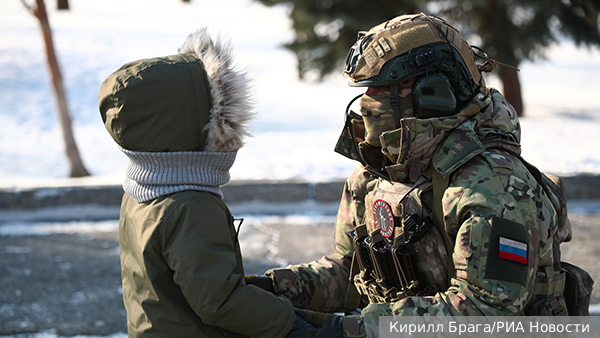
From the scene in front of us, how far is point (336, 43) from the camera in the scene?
9562 millimetres

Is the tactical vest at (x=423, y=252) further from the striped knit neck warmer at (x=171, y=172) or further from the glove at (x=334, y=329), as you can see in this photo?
the striped knit neck warmer at (x=171, y=172)

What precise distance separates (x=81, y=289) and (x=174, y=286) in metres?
2.62

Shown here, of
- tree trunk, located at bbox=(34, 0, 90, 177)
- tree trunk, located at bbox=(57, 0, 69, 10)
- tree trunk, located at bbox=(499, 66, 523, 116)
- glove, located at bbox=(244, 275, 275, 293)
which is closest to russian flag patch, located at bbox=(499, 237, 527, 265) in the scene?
glove, located at bbox=(244, 275, 275, 293)

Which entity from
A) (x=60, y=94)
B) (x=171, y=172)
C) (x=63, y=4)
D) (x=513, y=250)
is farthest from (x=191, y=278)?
(x=63, y=4)

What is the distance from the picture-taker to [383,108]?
5.94 ft

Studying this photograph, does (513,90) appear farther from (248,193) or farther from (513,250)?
(513,250)

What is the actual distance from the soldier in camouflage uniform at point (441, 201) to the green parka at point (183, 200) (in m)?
0.31

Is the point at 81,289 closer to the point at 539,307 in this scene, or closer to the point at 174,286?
the point at 174,286

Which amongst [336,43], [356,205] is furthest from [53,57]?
[356,205]

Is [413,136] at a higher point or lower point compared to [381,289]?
higher

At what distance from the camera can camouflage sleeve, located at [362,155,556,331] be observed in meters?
1.54

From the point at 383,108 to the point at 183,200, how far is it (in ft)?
2.47

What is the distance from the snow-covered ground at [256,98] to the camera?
6.77m

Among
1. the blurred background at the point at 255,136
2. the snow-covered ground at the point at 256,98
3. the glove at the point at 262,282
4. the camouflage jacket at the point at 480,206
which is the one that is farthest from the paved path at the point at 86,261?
the camouflage jacket at the point at 480,206
